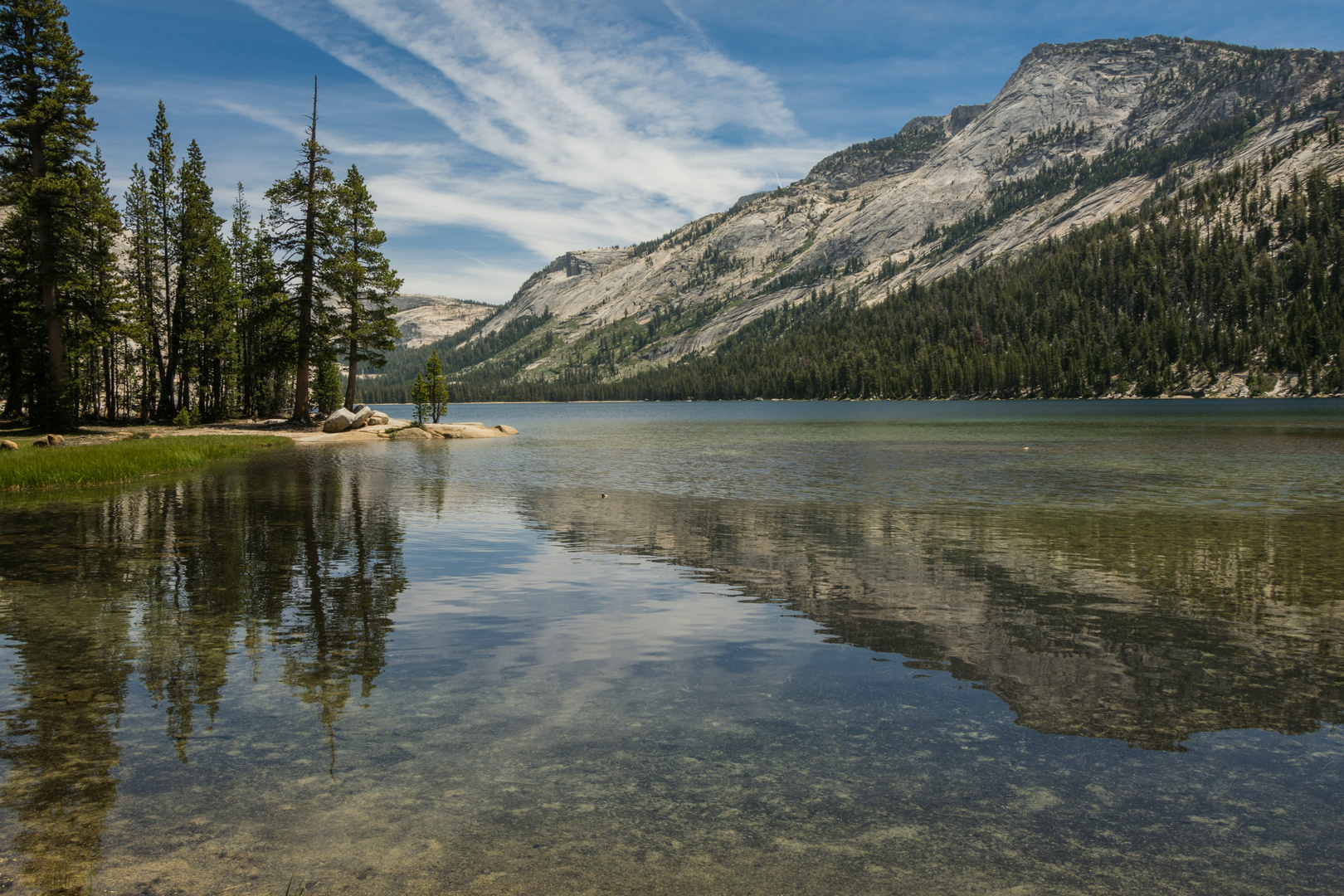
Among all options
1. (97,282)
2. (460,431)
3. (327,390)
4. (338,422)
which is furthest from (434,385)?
(97,282)

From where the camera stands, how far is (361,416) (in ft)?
219

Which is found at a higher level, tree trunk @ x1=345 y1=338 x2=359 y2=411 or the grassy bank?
tree trunk @ x1=345 y1=338 x2=359 y2=411

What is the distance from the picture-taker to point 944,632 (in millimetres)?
11172

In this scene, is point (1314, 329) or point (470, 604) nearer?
point (470, 604)

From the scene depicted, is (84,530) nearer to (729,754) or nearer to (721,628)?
(721,628)

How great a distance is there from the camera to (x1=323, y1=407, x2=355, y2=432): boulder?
62281mm

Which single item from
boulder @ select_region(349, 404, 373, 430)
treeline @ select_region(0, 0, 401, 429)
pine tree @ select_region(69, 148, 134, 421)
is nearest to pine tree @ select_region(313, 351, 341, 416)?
treeline @ select_region(0, 0, 401, 429)

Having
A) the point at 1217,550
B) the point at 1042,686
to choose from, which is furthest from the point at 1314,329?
the point at 1042,686

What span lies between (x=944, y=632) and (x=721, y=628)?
10.7ft

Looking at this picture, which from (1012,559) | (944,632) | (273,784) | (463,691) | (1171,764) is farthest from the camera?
(1012,559)

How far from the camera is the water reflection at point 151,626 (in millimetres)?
6176

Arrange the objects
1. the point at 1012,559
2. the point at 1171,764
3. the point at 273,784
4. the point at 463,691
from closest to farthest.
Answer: the point at 273,784, the point at 1171,764, the point at 463,691, the point at 1012,559

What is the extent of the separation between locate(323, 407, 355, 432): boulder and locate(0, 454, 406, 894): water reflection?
39.9 metres

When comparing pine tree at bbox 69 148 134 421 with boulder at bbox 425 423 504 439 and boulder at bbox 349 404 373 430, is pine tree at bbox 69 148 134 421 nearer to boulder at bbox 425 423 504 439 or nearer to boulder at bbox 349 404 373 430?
boulder at bbox 349 404 373 430
